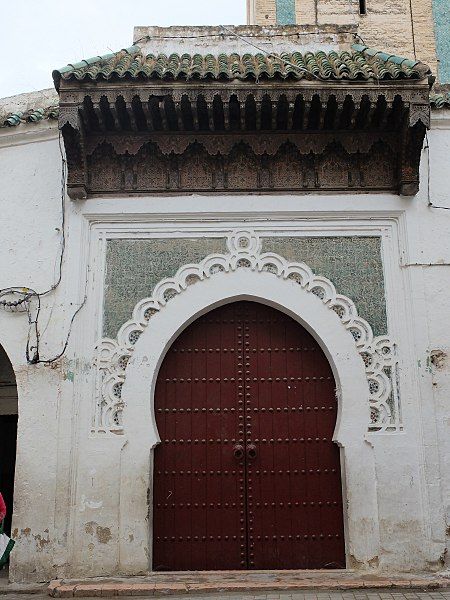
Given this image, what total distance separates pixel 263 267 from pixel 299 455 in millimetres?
1730

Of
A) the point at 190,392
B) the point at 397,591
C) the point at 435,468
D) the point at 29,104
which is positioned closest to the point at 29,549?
the point at 190,392

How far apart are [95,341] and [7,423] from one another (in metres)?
2.27

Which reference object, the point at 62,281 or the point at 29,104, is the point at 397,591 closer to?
the point at 62,281

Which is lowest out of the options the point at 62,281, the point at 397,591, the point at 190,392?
the point at 397,591

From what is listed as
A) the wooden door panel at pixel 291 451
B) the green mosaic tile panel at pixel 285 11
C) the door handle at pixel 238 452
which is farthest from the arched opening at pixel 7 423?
the green mosaic tile panel at pixel 285 11

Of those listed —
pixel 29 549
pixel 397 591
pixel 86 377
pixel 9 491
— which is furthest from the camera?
pixel 9 491

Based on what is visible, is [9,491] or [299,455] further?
[9,491]

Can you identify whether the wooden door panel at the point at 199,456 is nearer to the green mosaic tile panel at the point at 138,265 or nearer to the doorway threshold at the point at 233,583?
the doorway threshold at the point at 233,583

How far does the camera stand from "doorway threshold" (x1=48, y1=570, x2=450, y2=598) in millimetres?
5082

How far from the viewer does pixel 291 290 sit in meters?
6.01

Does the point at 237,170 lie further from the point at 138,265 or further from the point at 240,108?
the point at 138,265

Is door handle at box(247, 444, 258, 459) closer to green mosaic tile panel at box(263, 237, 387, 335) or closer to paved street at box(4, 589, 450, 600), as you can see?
paved street at box(4, 589, 450, 600)

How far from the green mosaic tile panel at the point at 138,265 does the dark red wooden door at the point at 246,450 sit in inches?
22.3

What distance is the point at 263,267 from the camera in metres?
6.08
